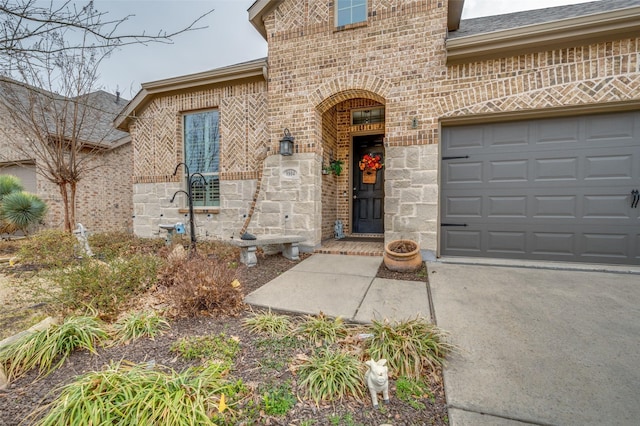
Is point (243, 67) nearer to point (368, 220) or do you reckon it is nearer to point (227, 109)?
point (227, 109)

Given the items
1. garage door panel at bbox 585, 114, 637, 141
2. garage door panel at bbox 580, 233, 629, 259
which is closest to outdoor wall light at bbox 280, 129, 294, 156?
garage door panel at bbox 585, 114, 637, 141

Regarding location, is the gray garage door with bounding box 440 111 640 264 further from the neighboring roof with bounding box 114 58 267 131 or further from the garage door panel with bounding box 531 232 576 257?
the neighboring roof with bounding box 114 58 267 131

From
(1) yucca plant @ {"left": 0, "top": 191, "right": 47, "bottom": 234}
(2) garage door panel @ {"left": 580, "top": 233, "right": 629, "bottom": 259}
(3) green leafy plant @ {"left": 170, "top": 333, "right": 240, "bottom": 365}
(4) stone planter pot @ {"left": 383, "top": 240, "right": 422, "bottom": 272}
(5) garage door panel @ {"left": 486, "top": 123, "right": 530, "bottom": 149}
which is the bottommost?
(3) green leafy plant @ {"left": 170, "top": 333, "right": 240, "bottom": 365}

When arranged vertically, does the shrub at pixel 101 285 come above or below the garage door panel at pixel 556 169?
below

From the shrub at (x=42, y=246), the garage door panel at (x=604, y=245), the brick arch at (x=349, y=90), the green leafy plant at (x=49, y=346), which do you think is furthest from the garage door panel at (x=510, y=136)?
the shrub at (x=42, y=246)

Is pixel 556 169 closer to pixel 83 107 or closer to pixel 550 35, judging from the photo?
pixel 550 35

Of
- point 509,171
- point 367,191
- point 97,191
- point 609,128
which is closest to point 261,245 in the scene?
point 367,191

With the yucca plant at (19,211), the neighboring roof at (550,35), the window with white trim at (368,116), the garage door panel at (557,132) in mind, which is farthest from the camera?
the yucca plant at (19,211)

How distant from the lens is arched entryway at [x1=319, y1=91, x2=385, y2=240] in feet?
20.4

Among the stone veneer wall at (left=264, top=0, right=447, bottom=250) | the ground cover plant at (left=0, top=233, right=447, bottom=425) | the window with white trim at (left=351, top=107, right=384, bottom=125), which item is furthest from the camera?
the window with white trim at (left=351, top=107, right=384, bottom=125)

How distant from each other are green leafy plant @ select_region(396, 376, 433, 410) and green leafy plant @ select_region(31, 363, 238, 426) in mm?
975

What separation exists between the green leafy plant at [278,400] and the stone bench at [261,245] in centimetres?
285

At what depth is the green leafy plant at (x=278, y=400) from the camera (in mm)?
1404

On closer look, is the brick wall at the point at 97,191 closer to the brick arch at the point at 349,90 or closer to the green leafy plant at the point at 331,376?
the brick arch at the point at 349,90
